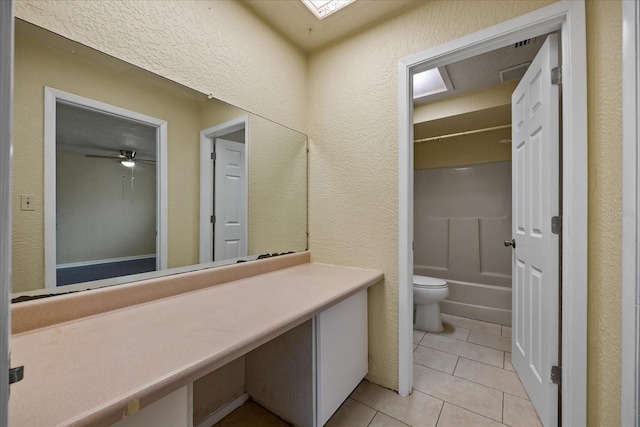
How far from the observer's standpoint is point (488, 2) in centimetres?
132

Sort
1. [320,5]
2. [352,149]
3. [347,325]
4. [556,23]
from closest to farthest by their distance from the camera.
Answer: [556,23] → [347,325] → [320,5] → [352,149]

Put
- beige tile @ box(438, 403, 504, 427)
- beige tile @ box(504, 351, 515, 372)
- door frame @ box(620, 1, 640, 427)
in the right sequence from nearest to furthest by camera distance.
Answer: door frame @ box(620, 1, 640, 427)
beige tile @ box(438, 403, 504, 427)
beige tile @ box(504, 351, 515, 372)

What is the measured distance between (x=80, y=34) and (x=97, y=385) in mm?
1172

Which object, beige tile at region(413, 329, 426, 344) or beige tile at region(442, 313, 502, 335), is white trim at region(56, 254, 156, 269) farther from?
beige tile at region(442, 313, 502, 335)

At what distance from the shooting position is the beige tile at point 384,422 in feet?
4.35

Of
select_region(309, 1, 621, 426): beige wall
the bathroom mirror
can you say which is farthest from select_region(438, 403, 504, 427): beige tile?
the bathroom mirror

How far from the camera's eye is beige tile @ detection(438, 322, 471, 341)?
7.58 feet

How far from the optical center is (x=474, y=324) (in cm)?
258

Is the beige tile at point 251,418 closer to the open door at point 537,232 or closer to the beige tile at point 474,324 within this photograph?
the open door at point 537,232

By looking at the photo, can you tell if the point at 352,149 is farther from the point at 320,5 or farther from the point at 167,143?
the point at 167,143

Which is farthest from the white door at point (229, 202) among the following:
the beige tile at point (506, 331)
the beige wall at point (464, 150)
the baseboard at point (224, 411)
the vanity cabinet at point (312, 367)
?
the beige wall at point (464, 150)

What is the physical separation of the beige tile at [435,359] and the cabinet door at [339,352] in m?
0.54

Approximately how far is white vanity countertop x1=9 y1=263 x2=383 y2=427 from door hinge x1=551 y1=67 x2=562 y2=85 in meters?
1.40

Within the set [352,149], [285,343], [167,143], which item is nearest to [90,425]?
[285,343]
